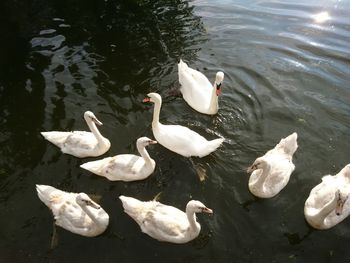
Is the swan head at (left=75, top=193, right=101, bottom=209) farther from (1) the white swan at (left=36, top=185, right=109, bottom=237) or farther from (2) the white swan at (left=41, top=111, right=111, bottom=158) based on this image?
(2) the white swan at (left=41, top=111, right=111, bottom=158)

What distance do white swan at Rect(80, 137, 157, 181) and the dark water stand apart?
0.86 feet

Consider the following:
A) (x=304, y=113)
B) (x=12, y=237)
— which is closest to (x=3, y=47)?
(x=12, y=237)

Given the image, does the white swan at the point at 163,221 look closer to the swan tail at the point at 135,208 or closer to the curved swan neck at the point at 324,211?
the swan tail at the point at 135,208

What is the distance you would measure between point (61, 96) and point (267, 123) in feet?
19.1

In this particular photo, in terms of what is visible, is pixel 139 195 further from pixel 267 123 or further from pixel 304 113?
pixel 304 113

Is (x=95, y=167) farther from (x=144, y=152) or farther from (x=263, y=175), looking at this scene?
(x=263, y=175)

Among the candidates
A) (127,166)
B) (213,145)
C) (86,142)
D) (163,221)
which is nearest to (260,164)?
(213,145)

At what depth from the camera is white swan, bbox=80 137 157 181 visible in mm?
7934

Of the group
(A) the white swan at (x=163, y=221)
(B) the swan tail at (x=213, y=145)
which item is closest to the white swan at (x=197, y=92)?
(B) the swan tail at (x=213, y=145)

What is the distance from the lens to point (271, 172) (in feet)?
25.6

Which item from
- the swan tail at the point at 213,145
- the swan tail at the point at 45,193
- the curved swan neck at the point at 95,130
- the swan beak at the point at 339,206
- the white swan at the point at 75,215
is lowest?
the white swan at the point at 75,215

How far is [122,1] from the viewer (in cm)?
1641

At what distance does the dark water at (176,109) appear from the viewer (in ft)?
23.4

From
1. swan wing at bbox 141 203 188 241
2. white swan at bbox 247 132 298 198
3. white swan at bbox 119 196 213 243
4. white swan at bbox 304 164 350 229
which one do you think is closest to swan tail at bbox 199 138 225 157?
white swan at bbox 247 132 298 198
